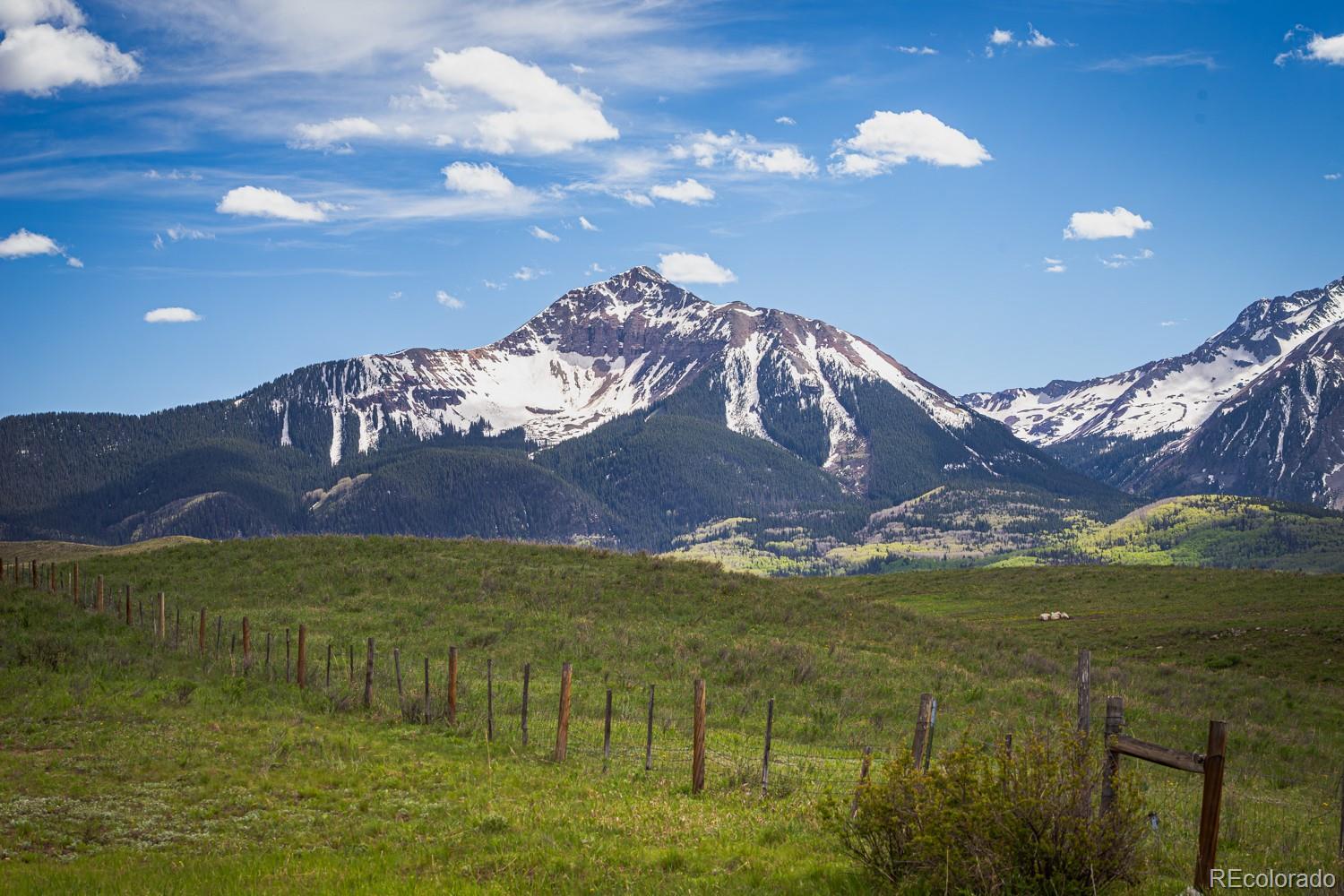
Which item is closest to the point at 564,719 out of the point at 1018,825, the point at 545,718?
the point at 545,718

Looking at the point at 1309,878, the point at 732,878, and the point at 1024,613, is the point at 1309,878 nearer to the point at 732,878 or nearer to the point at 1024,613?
the point at 732,878

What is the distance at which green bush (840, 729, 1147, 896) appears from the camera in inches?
384

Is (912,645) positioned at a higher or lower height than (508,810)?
lower

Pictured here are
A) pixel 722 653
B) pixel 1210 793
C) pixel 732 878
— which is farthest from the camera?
pixel 722 653

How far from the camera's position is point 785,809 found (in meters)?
15.5

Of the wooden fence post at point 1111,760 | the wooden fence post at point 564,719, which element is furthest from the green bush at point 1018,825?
the wooden fence post at point 564,719

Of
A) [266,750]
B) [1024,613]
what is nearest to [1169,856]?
[266,750]

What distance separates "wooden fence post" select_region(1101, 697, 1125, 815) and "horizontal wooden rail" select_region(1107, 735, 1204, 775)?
8 centimetres

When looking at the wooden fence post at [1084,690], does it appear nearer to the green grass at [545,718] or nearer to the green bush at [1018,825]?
the green grass at [545,718]

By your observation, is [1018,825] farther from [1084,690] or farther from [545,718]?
[545,718]

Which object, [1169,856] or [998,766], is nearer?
[998,766]

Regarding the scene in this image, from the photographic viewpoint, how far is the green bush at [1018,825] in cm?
974

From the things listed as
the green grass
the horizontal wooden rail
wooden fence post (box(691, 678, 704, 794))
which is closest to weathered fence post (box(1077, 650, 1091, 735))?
the green grass

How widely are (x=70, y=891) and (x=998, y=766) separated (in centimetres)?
1050
